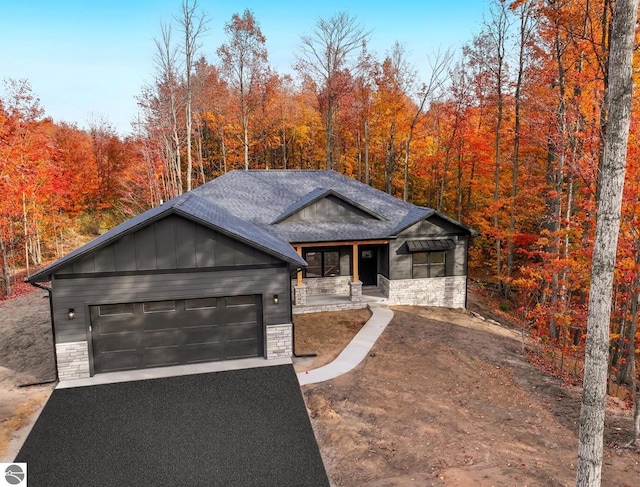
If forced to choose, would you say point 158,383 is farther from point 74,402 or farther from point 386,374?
point 386,374

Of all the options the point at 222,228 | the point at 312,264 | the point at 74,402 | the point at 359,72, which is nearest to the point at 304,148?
the point at 359,72

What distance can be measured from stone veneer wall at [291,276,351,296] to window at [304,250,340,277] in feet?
0.80

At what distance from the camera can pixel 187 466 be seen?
25.2 ft

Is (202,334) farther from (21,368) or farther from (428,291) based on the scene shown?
(428,291)

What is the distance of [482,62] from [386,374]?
21580mm

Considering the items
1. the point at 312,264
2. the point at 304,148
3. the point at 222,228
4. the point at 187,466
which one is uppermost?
the point at 304,148

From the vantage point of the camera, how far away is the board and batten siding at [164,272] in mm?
10867

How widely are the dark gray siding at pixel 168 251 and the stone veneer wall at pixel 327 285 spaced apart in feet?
23.7

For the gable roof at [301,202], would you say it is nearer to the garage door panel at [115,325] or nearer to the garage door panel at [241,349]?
the garage door panel at [241,349]

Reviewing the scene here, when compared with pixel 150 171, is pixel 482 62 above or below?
above

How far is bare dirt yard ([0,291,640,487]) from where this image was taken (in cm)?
751

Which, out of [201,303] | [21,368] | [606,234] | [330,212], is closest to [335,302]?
[330,212]

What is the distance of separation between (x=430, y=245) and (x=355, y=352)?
26.2 ft

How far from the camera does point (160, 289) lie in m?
11.4
